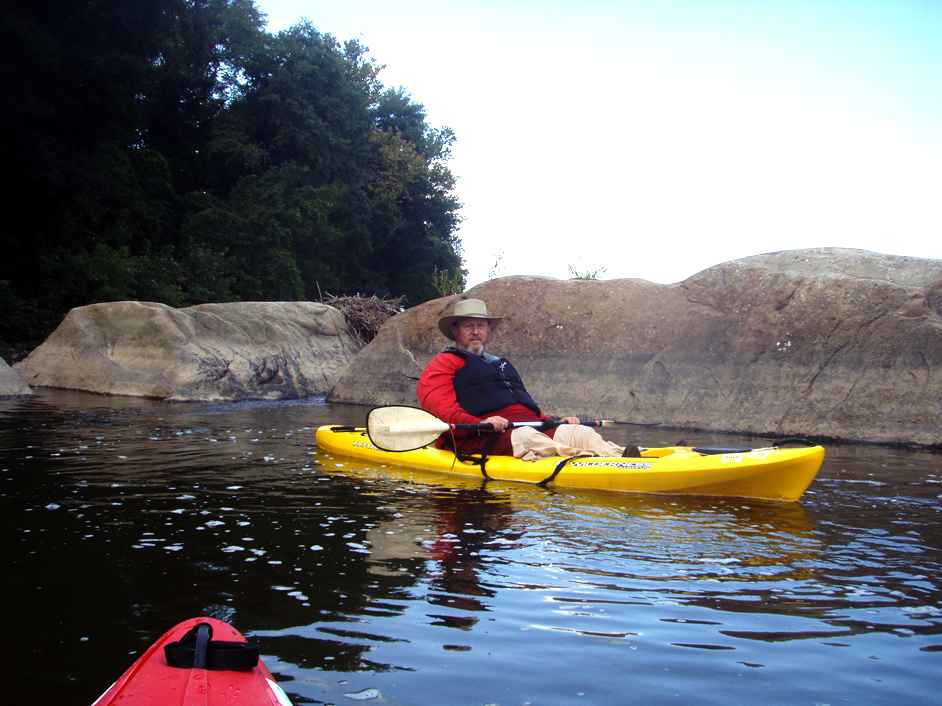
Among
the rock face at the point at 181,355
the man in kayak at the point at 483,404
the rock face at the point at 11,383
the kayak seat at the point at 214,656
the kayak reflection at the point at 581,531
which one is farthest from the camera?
the rock face at the point at 181,355

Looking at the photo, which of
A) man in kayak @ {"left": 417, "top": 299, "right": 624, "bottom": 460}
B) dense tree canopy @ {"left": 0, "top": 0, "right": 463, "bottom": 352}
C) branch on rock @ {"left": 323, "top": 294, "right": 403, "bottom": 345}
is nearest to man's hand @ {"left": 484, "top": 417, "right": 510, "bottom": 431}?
man in kayak @ {"left": 417, "top": 299, "right": 624, "bottom": 460}

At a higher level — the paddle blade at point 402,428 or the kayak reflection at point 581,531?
the paddle blade at point 402,428

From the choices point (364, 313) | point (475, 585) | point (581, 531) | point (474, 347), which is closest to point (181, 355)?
point (364, 313)

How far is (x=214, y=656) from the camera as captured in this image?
2146 millimetres

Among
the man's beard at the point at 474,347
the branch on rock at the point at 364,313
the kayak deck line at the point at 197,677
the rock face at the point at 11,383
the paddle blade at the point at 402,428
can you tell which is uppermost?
the branch on rock at the point at 364,313

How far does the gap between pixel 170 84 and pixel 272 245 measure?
18.5ft

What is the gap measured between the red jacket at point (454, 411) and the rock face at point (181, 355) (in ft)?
20.3

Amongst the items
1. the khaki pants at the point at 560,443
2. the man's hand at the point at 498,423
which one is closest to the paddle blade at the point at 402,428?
the man's hand at the point at 498,423

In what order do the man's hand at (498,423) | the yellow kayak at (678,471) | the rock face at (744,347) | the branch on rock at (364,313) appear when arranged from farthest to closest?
the branch on rock at (364,313)
the rock face at (744,347)
the man's hand at (498,423)
the yellow kayak at (678,471)

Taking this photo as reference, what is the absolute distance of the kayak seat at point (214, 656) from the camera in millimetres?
2135

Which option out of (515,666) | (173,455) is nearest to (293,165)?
(173,455)

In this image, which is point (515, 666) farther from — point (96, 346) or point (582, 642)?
point (96, 346)

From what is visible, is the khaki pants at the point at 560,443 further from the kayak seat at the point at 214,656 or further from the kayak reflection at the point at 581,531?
the kayak seat at the point at 214,656

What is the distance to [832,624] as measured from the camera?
10.3 feet
